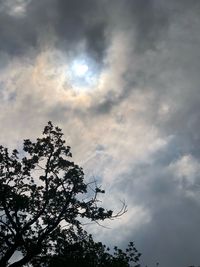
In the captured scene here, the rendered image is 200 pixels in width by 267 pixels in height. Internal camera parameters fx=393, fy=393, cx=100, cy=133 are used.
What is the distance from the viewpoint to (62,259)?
29172mm

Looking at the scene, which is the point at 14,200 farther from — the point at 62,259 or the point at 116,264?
the point at 116,264

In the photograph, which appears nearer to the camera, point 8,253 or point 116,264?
point 8,253

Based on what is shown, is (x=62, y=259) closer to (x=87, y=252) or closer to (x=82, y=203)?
(x=87, y=252)

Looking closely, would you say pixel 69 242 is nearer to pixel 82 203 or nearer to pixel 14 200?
pixel 82 203

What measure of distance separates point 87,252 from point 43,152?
8421 mm

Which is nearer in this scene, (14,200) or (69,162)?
(14,200)

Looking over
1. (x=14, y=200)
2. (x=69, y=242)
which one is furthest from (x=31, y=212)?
(x=69, y=242)

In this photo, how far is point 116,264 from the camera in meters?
30.3

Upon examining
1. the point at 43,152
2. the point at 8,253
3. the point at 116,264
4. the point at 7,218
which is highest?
the point at 43,152

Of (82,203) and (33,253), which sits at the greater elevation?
(82,203)

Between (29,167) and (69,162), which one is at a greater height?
(69,162)

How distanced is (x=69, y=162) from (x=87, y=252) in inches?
278

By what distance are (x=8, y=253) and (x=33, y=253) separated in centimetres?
188

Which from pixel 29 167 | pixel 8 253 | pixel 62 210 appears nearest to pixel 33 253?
pixel 8 253
